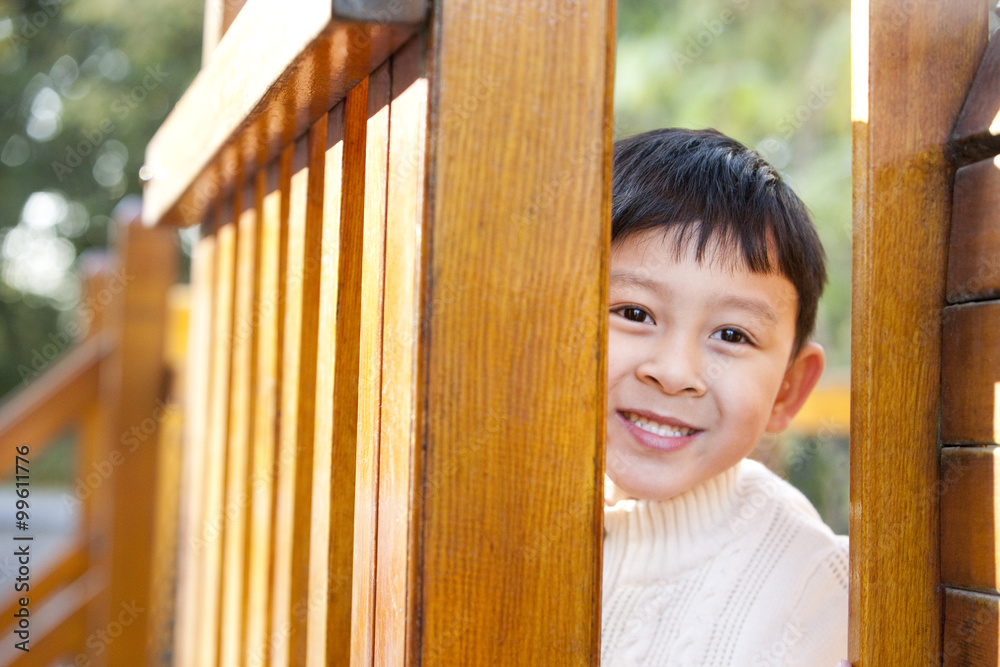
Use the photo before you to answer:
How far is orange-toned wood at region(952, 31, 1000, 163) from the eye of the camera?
3.19 feet

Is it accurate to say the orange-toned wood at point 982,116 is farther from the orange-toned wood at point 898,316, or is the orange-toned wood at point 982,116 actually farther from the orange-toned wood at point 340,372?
the orange-toned wood at point 340,372

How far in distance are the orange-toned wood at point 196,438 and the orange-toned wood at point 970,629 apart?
1.53 metres

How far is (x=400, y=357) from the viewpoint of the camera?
2.62ft

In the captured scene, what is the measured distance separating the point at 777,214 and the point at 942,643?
62 centimetres

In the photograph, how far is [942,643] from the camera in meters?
0.99

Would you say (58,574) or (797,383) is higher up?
(797,383)

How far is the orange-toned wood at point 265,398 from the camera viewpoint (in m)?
1.41

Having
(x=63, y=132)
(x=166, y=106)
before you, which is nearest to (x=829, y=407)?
(x=166, y=106)

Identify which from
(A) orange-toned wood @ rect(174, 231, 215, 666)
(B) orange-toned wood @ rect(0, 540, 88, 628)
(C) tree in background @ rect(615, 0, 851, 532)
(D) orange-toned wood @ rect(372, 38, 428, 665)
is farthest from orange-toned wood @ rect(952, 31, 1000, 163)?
(C) tree in background @ rect(615, 0, 851, 532)

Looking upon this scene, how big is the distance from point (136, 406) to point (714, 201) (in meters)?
2.53

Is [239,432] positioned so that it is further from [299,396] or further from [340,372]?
[340,372]

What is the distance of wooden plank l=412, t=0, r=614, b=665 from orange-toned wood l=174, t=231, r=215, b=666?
140 cm

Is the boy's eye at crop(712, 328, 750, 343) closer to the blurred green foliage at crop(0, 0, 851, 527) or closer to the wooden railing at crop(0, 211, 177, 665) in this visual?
the wooden railing at crop(0, 211, 177, 665)

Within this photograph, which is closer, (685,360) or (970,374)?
(970,374)
